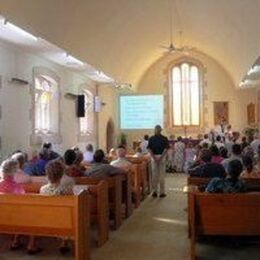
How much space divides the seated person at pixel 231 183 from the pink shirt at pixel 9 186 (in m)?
2.15

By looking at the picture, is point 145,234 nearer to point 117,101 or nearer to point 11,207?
point 11,207

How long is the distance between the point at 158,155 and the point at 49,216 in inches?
197

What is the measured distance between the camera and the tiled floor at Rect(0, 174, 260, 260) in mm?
5117

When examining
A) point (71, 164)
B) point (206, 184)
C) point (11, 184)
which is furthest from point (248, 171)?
point (11, 184)

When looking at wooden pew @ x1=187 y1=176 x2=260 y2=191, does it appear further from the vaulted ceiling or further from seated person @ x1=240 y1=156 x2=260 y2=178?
the vaulted ceiling

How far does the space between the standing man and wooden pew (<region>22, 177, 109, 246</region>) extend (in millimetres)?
3620

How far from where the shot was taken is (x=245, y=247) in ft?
17.6

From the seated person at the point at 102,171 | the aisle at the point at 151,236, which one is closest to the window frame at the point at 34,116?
the aisle at the point at 151,236

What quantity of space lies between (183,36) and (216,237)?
11263mm

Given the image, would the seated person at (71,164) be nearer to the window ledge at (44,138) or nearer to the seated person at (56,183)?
the seated person at (56,183)

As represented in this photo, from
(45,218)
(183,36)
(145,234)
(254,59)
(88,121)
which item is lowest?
(145,234)

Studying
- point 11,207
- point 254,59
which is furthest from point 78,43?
point 11,207

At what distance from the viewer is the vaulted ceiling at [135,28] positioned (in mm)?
8526

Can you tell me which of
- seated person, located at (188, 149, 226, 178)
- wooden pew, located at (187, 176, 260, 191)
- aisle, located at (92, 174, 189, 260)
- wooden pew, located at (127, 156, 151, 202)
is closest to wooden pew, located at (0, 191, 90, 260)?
aisle, located at (92, 174, 189, 260)
